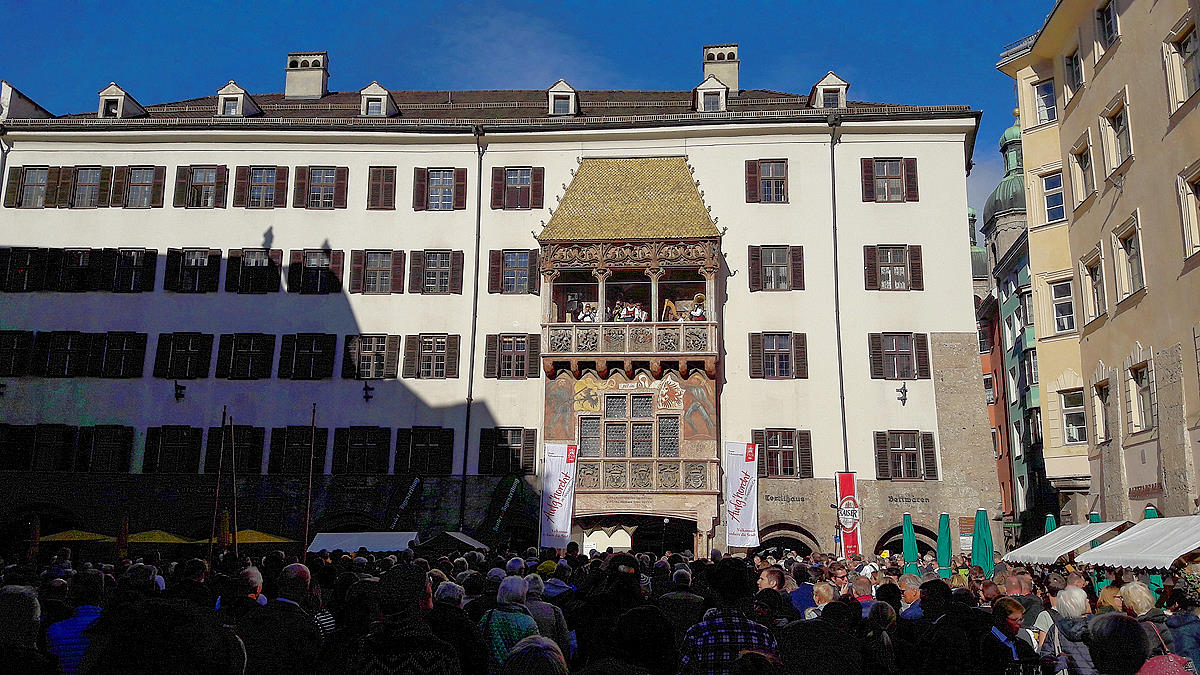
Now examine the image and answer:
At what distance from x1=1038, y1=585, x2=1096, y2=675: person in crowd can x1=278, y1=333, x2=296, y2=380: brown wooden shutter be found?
30274mm

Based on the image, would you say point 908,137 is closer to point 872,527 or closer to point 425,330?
point 872,527

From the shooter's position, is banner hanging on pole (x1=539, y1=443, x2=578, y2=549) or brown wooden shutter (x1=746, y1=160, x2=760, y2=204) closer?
banner hanging on pole (x1=539, y1=443, x2=578, y2=549)

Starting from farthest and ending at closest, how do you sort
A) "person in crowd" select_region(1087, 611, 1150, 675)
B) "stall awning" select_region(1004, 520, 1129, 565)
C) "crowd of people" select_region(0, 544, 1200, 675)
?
"stall awning" select_region(1004, 520, 1129, 565), "person in crowd" select_region(1087, 611, 1150, 675), "crowd of people" select_region(0, 544, 1200, 675)

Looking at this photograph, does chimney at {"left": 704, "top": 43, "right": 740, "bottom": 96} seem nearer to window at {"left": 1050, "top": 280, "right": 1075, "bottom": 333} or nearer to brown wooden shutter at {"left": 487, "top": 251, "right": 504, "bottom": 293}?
brown wooden shutter at {"left": 487, "top": 251, "right": 504, "bottom": 293}

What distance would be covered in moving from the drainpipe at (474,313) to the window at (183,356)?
30.7 ft

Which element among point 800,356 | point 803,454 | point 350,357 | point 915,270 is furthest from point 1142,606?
point 350,357

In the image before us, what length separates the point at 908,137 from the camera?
121 feet

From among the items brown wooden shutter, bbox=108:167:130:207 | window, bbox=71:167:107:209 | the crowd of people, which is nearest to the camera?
the crowd of people

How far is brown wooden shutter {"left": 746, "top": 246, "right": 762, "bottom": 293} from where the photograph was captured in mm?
36000

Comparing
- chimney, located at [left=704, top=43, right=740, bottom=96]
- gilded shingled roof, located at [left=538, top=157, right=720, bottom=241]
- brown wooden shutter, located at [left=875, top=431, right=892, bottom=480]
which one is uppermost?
chimney, located at [left=704, top=43, right=740, bottom=96]

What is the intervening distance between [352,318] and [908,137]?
68.4ft

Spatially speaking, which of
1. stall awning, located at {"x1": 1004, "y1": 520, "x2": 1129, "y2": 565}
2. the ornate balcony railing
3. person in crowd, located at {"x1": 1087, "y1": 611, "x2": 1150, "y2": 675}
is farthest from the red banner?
person in crowd, located at {"x1": 1087, "y1": 611, "x2": 1150, "y2": 675}

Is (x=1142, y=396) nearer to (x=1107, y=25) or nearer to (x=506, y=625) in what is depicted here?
(x=1107, y=25)

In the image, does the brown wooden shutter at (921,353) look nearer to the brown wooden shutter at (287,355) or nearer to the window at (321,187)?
the window at (321,187)
